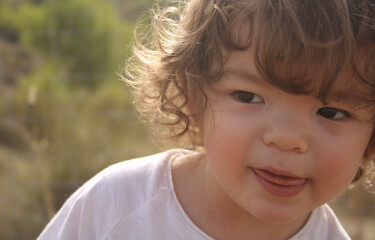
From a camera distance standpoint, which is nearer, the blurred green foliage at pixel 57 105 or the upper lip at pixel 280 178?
the upper lip at pixel 280 178

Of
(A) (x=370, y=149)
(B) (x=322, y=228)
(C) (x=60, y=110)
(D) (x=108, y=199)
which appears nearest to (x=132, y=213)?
(D) (x=108, y=199)

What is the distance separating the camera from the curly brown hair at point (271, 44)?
3.43 feet

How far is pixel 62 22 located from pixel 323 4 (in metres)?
3.17

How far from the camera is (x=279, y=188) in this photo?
43.8 inches

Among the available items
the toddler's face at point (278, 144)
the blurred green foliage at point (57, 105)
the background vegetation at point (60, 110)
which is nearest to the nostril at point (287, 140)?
the toddler's face at point (278, 144)

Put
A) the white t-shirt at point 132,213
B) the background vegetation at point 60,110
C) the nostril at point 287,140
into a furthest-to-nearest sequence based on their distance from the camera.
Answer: the background vegetation at point 60,110, the white t-shirt at point 132,213, the nostril at point 287,140

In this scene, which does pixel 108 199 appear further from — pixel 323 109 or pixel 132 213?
pixel 323 109

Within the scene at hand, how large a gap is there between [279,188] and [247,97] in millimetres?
208

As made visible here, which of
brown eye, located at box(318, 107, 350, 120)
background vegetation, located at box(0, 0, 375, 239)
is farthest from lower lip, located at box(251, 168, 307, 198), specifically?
background vegetation, located at box(0, 0, 375, 239)

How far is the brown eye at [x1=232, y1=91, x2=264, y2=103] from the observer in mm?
1120

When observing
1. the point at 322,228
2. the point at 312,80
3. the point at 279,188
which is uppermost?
the point at 312,80

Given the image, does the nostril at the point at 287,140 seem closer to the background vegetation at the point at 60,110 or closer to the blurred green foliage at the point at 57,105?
the background vegetation at the point at 60,110

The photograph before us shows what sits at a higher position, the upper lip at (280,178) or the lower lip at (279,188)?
the upper lip at (280,178)

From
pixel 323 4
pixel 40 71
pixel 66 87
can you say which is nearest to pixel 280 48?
pixel 323 4
